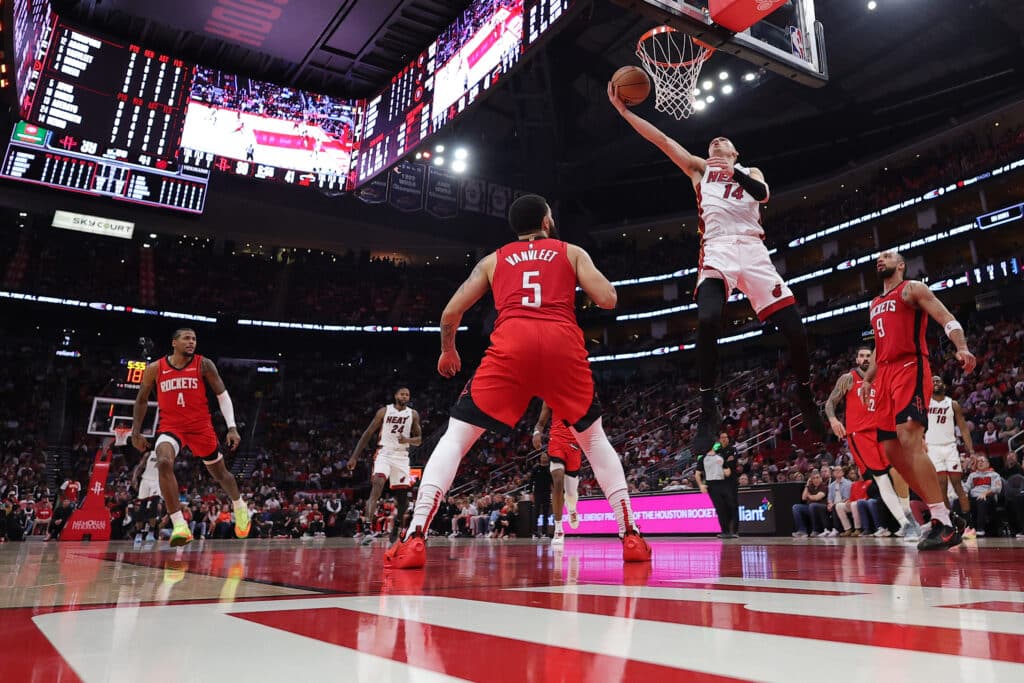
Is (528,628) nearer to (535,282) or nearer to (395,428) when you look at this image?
(535,282)

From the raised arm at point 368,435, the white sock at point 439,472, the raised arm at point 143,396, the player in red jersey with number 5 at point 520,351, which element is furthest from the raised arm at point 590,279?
the raised arm at point 368,435

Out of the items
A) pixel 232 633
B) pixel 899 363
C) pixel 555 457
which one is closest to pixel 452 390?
pixel 555 457

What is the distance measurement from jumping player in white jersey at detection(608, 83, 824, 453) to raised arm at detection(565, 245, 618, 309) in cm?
115

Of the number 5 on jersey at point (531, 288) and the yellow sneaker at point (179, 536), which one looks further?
the yellow sneaker at point (179, 536)

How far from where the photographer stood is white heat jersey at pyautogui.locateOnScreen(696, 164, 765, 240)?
14.4ft

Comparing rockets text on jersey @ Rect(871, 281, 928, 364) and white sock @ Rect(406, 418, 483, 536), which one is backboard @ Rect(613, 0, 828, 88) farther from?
white sock @ Rect(406, 418, 483, 536)

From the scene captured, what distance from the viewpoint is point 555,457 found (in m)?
7.93

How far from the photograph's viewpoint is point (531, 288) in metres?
3.24

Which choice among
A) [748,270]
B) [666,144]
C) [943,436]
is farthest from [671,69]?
[943,436]

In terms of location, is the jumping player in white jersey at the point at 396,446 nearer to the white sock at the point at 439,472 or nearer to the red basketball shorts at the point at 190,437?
the red basketball shorts at the point at 190,437

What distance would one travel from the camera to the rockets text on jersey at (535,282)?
321 cm

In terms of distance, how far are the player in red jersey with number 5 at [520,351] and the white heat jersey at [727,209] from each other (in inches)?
55.1

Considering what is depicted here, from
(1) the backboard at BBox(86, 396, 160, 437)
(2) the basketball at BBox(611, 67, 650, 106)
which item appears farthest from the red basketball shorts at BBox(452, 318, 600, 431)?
(1) the backboard at BBox(86, 396, 160, 437)

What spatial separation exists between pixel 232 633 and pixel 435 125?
10935 mm
